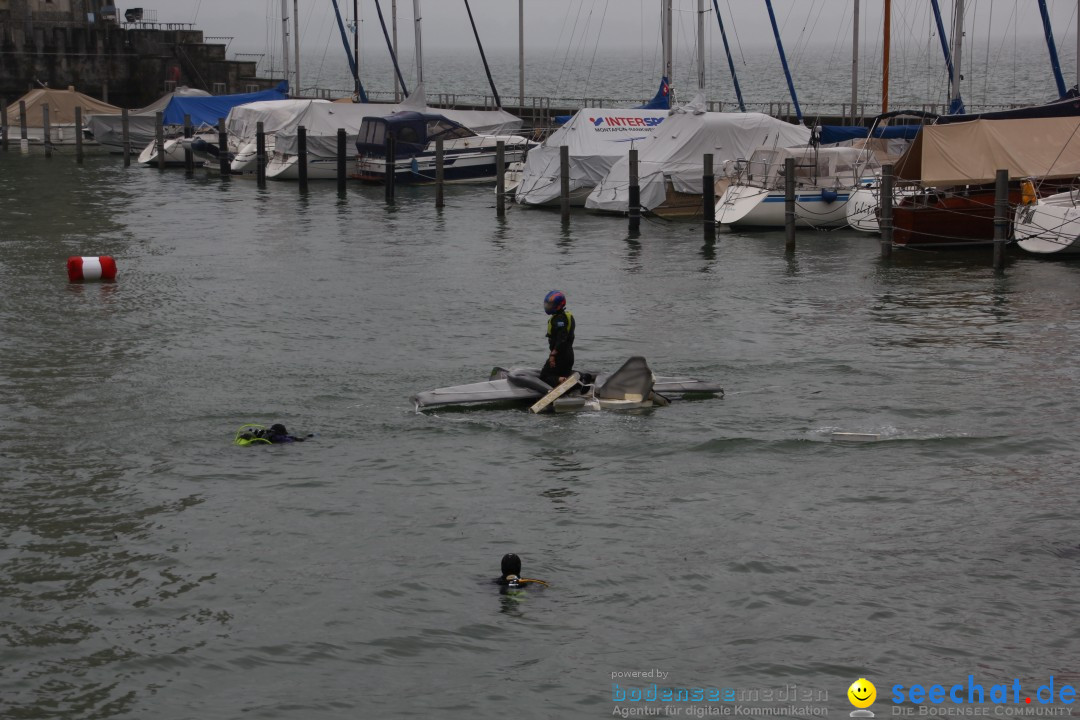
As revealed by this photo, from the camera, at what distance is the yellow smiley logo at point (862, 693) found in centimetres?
940

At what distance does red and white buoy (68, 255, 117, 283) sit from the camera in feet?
86.0

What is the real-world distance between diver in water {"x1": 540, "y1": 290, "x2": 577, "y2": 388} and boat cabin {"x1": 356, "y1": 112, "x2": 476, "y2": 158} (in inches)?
1215

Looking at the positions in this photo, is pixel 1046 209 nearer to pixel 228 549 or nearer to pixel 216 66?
pixel 228 549

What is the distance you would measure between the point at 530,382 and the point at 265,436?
341 centimetres

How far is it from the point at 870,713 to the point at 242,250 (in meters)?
25.0

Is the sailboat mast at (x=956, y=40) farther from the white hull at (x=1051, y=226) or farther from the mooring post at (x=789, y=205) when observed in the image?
the white hull at (x=1051, y=226)

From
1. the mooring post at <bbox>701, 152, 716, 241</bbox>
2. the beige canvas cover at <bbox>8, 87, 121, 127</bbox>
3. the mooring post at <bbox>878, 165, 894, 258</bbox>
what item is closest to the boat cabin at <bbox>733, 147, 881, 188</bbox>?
the mooring post at <bbox>701, 152, 716, 241</bbox>

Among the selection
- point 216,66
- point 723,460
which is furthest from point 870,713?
point 216,66

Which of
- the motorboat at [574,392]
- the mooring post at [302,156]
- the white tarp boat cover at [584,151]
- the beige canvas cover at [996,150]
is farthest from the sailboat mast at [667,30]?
the motorboat at [574,392]

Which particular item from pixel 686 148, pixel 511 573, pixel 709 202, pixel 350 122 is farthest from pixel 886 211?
pixel 350 122

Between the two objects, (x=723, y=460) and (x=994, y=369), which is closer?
(x=723, y=460)

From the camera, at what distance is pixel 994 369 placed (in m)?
18.7

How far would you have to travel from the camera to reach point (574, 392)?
16.6 metres

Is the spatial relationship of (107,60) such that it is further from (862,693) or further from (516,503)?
(862,693)
